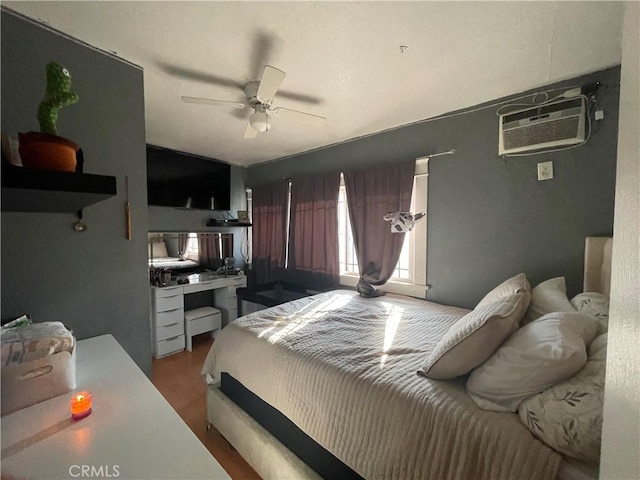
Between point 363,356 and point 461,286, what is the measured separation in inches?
53.7

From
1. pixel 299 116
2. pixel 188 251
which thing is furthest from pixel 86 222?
pixel 188 251

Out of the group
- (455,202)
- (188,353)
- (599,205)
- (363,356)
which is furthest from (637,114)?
(188,353)

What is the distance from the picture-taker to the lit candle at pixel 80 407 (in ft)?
2.46

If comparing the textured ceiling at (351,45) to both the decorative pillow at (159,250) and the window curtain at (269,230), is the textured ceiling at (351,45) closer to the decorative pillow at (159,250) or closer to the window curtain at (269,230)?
the window curtain at (269,230)

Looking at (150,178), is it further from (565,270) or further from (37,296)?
(565,270)

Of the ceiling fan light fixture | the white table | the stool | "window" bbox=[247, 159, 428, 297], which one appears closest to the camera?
the white table

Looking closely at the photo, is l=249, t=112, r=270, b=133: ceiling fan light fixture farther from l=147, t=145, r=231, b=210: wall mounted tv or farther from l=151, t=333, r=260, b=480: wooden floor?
l=151, t=333, r=260, b=480: wooden floor

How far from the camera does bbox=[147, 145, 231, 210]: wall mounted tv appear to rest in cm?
307

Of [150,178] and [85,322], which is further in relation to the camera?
[150,178]

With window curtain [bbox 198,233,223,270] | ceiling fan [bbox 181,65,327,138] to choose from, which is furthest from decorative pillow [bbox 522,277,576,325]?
window curtain [bbox 198,233,223,270]

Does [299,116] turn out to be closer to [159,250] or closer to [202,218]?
[202,218]

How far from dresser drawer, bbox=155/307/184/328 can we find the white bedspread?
1375 mm

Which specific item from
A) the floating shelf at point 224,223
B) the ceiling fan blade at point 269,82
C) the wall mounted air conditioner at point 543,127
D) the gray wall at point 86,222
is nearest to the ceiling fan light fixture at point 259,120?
the ceiling fan blade at point 269,82

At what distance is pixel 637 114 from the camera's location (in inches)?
18.4
